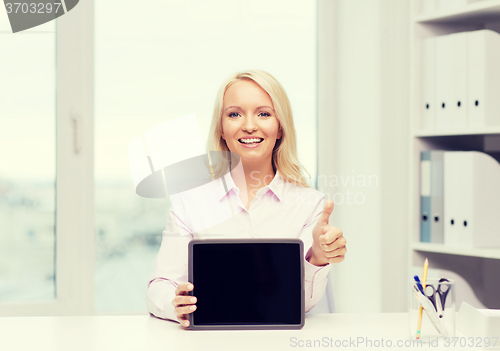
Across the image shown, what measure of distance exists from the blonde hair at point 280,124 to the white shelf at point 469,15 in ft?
2.14

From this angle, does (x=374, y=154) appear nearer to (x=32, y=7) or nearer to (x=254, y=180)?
(x=254, y=180)

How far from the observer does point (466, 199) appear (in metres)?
1.46

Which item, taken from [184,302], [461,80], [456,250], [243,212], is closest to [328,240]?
[184,302]

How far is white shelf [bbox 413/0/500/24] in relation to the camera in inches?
57.9

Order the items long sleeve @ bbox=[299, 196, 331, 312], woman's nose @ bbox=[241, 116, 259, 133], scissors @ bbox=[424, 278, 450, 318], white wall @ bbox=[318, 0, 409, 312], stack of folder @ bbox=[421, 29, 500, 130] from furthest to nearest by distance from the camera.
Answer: white wall @ bbox=[318, 0, 409, 312] < stack of folder @ bbox=[421, 29, 500, 130] < woman's nose @ bbox=[241, 116, 259, 133] < long sleeve @ bbox=[299, 196, 331, 312] < scissors @ bbox=[424, 278, 450, 318]

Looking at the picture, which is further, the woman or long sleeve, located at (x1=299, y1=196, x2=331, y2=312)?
the woman

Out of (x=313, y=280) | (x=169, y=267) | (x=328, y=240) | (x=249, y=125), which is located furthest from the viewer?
(x=249, y=125)

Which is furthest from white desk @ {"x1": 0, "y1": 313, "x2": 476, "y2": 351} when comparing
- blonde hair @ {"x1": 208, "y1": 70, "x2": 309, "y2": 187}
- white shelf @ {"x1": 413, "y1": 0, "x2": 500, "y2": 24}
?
white shelf @ {"x1": 413, "y1": 0, "x2": 500, "y2": 24}

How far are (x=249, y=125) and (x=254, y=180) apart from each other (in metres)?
0.18

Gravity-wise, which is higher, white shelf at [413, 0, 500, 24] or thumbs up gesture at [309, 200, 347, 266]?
white shelf at [413, 0, 500, 24]

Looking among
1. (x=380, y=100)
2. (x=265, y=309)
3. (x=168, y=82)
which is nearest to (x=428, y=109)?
(x=380, y=100)

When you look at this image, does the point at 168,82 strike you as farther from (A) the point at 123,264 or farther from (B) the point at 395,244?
(B) the point at 395,244

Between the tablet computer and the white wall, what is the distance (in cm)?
107

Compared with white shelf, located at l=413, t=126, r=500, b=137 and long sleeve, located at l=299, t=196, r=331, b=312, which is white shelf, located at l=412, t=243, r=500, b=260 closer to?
white shelf, located at l=413, t=126, r=500, b=137
